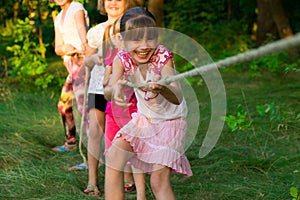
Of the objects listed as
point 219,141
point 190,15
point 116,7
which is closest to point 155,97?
point 116,7

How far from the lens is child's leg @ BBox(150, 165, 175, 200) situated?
2.87m

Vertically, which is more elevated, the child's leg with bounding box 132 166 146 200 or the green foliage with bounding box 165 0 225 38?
→ the child's leg with bounding box 132 166 146 200

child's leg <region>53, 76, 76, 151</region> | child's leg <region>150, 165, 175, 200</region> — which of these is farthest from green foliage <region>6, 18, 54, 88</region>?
child's leg <region>150, 165, 175, 200</region>

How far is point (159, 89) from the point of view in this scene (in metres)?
2.73

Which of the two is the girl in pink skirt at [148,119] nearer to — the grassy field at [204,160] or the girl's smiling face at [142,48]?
the girl's smiling face at [142,48]

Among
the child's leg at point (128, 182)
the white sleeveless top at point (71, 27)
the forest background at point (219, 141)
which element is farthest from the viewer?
the white sleeveless top at point (71, 27)

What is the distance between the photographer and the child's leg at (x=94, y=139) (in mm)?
4055

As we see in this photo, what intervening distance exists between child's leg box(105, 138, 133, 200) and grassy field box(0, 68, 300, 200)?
74 cm

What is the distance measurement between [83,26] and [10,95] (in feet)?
9.74

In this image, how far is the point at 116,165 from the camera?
9.81 ft

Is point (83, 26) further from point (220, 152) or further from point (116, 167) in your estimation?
point (116, 167)

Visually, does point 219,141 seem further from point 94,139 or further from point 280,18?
point 280,18

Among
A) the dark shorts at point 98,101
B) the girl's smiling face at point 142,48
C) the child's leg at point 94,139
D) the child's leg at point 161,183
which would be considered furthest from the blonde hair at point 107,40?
the child's leg at point 161,183

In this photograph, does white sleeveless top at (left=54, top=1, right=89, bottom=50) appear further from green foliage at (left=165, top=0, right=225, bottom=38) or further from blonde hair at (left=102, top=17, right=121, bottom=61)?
green foliage at (left=165, top=0, right=225, bottom=38)
